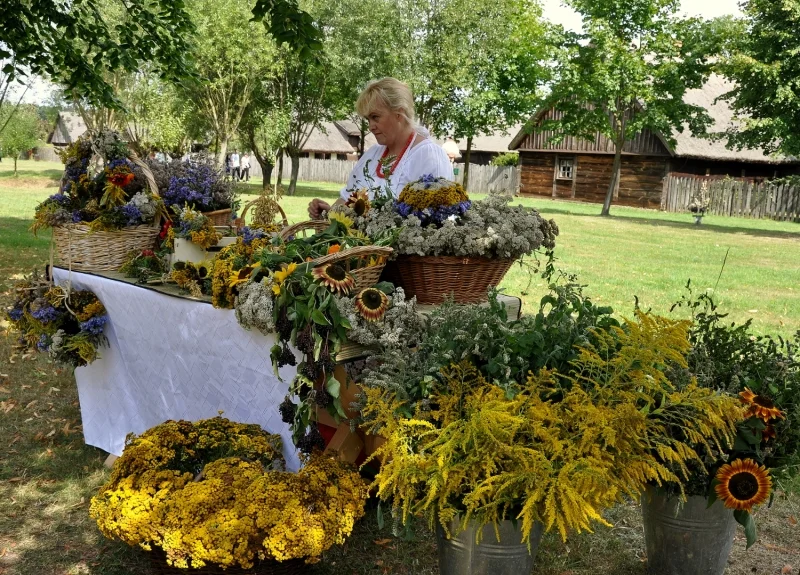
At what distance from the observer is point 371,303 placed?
2646 mm

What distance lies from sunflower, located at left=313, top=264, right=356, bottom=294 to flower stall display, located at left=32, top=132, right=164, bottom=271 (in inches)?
61.9

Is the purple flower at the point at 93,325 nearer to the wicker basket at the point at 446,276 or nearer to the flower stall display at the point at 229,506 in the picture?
the flower stall display at the point at 229,506

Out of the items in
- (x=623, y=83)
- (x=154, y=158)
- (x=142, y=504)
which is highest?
(x=623, y=83)

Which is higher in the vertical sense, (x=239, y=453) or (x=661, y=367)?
(x=661, y=367)

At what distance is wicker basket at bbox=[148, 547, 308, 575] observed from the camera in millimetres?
2516

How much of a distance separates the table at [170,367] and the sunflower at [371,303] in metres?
0.16

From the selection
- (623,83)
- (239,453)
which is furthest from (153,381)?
(623,83)

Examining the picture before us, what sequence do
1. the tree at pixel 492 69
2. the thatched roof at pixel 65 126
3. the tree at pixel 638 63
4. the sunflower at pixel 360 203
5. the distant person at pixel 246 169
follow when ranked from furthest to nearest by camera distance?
1. the thatched roof at pixel 65 126
2. the distant person at pixel 246 169
3. the tree at pixel 492 69
4. the tree at pixel 638 63
5. the sunflower at pixel 360 203

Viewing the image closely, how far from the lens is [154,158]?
14.0 ft

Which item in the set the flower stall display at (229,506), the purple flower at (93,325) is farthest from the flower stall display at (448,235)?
the purple flower at (93,325)

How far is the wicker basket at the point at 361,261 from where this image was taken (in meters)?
2.58

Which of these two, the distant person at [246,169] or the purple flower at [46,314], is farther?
the distant person at [246,169]

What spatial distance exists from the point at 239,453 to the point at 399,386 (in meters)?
0.84

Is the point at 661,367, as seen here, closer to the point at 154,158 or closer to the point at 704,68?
the point at 154,158
